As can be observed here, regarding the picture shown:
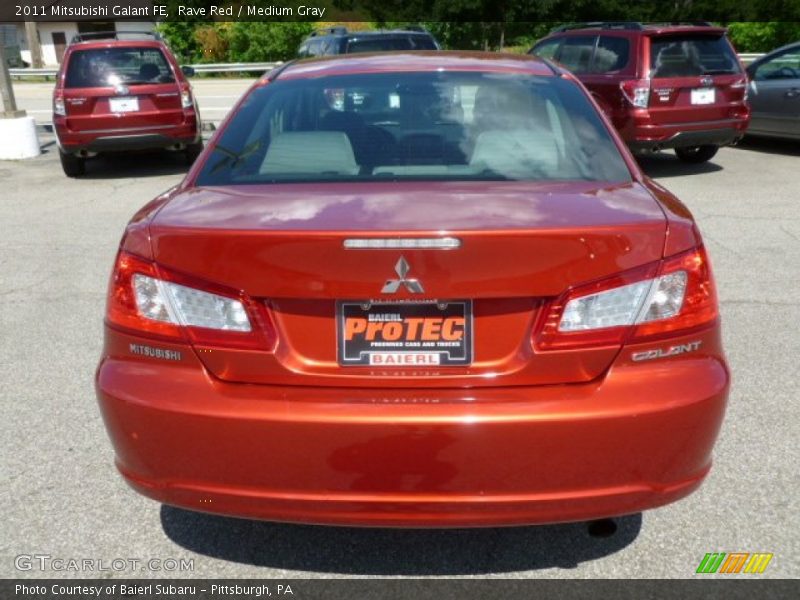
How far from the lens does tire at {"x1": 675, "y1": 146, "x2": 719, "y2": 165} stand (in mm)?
11883

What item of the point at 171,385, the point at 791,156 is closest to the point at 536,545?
the point at 171,385

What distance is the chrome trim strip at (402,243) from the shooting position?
2328 mm

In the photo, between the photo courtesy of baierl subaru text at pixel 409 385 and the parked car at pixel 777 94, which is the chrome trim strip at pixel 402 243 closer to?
the photo courtesy of baierl subaru text at pixel 409 385

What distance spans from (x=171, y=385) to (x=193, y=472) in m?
0.26

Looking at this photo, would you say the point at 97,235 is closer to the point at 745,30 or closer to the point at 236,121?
the point at 236,121

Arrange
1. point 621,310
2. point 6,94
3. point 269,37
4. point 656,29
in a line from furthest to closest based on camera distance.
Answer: point 269,37, point 6,94, point 656,29, point 621,310

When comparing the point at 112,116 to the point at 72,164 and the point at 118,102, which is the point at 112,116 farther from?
the point at 72,164

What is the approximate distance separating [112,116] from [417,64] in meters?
8.63

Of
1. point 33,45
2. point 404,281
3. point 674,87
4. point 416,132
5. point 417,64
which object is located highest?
point 417,64

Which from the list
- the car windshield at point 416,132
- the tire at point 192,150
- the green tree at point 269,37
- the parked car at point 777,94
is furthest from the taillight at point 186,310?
the green tree at point 269,37

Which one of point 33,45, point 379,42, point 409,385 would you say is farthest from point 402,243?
point 33,45

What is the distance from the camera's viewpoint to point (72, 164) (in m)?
11.7

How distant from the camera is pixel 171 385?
8.18ft

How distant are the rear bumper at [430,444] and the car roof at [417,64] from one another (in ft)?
5.50
